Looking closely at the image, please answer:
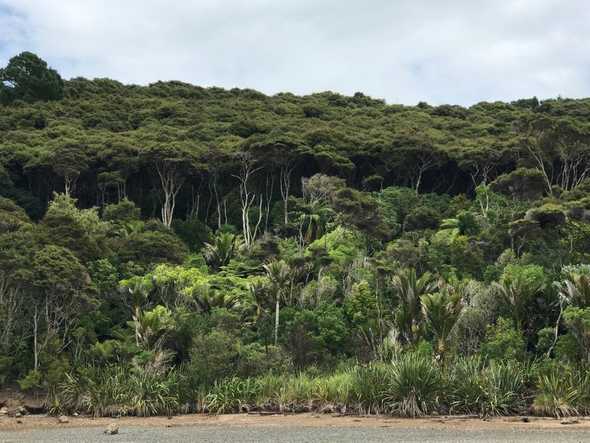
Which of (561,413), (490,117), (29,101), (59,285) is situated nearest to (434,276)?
(561,413)

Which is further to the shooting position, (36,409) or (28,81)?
(28,81)

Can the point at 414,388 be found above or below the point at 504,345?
below

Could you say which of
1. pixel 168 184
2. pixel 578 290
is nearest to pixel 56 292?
pixel 578 290

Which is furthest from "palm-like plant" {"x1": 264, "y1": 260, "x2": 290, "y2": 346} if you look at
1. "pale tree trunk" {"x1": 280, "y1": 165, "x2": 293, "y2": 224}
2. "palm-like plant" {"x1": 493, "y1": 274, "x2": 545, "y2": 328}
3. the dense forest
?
"pale tree trunk" {"x1": 280, "y1": 165, "x2": 293, "y2": 224}

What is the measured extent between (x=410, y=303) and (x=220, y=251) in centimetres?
1800

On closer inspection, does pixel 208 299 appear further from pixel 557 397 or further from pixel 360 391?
pixel 557 397

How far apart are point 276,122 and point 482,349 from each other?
40.6 m

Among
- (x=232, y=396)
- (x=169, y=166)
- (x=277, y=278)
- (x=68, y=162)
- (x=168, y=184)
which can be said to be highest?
(x=68, y=162)

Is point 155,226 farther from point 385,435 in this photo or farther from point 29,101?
point 29,101

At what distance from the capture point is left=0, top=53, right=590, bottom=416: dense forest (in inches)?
1019

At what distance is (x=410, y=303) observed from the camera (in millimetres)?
28922

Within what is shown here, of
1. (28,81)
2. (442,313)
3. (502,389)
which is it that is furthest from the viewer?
(28,81)

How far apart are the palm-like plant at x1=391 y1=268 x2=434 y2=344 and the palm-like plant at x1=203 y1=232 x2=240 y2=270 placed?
16940 mm

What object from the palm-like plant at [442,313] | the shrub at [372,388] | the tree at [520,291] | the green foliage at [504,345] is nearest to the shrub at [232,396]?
the shrub at [372,388]
